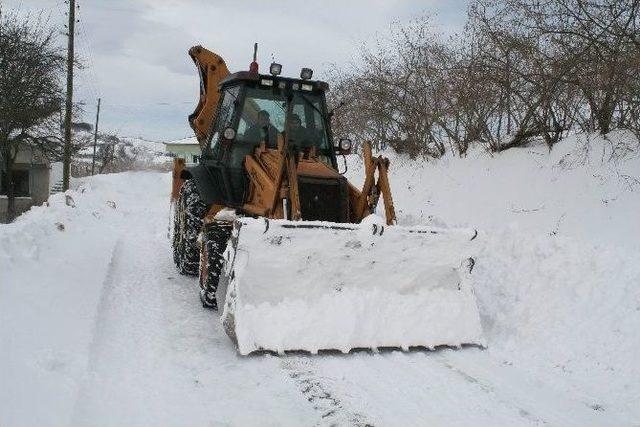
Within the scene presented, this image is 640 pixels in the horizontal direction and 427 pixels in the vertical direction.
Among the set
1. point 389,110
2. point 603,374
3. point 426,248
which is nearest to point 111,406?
point 426,248

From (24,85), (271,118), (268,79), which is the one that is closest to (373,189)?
(271,118)

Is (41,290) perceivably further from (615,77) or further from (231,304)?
(615,77)

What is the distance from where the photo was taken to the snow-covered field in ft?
10.8

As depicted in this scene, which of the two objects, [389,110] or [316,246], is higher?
[389,110]

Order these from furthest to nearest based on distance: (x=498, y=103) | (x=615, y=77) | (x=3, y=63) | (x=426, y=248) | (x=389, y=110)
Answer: (x=3, y=63)
(x=389, y=110)
(x=498, y=103)
(x=615, y=77)
(x=426, y=248)

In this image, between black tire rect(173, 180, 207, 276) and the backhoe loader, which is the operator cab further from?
black tire rect(173, 180, 207, 276)

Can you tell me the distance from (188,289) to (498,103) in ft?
21.7

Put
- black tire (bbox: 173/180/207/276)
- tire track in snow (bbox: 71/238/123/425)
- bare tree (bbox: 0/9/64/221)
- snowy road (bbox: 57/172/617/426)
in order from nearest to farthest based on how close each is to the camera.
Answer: tire track in snow (bbox: 71/238/123/425) → snowy road (bbox: 57/172/617/426) → black tire (bbox: 173/180/207/276) → bare tree (bbox: 0/9/64/221)

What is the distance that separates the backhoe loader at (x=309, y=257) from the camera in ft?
13.9

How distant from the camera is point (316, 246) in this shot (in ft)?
14.5

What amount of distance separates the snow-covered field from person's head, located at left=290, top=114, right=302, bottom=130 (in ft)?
7.14

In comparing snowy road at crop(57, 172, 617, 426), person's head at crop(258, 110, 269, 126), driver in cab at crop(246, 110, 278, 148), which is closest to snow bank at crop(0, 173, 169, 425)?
snowy road at crop(57, 172, 617, 426)

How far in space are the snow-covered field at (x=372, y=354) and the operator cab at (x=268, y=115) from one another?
175cm

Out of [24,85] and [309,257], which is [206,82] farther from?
[24,85]
